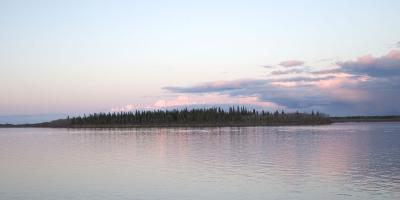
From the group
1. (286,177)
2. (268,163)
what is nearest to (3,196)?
(286,177)

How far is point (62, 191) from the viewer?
25.6 metres

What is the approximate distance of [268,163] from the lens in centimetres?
3634

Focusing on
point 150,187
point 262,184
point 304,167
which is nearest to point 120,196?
point 150,187

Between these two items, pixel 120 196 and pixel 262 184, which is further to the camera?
pixel 262 184

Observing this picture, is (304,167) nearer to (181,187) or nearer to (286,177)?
(286,177)

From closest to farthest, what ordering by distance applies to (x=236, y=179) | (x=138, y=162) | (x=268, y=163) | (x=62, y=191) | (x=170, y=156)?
(x=62, y=191) < (x=236, y=179) < (x=268, y=163) < (x=138, y=162) < (x=170, y=156)

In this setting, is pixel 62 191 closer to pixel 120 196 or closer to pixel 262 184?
pixel 120 196

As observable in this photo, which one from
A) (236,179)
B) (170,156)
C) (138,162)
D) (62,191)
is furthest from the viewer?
(170,156)

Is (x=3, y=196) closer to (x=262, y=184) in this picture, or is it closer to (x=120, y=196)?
(x=120, y=196)

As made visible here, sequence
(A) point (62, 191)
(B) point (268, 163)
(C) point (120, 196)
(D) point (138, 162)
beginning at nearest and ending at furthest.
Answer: (C) point (120, 196) < (A) point (62, 191) < (B) point (268, 163) < (D) point (138, 162)

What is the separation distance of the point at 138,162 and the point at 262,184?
1570 cm

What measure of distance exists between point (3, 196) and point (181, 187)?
28.7 feet

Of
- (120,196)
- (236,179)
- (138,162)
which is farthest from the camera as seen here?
(138,162)

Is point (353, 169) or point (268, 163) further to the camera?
point (268, 163)
